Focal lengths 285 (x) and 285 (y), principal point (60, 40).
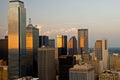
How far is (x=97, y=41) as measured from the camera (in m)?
59.6

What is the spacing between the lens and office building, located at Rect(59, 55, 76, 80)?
4056 cm

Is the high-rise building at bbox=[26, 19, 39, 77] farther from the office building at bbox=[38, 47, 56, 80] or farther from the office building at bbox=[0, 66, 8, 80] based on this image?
the office building at bbox=[0, 66, 8, 80]

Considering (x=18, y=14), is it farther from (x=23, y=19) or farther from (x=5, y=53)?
(x=5, y=53)

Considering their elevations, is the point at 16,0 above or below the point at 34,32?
above

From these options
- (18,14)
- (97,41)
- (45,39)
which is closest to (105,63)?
(97,41)

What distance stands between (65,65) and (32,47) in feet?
22.8

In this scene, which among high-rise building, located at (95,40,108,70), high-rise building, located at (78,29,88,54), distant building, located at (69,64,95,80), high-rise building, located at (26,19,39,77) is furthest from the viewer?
high-rise building, located at (78,29,88,54)

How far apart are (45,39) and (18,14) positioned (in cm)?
1174

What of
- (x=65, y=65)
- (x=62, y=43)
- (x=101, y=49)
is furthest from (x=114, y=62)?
(x=65, y=65)

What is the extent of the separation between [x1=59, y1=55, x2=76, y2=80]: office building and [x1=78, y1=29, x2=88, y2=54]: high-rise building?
1574 cm

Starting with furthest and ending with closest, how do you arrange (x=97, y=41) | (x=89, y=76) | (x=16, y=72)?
(x=97, y=41) → (x=16, y=72) → (x=89, y=76)

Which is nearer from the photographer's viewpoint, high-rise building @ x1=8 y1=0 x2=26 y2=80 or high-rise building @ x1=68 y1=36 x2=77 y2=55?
high-rise building @ x1=8 y1=0 x2=26 y2=80

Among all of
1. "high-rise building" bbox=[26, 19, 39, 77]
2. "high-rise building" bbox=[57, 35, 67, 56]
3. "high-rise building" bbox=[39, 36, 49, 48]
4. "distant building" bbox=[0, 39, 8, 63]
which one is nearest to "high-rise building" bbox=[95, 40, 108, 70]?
"high-rise building" bbox=[57, 35, 67, 56]

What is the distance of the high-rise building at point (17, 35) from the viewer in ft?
129
